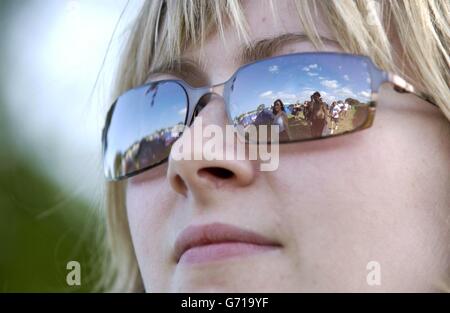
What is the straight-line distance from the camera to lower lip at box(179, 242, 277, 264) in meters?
1.00

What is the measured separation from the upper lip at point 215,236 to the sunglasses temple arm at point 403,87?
Answer: 0.33m

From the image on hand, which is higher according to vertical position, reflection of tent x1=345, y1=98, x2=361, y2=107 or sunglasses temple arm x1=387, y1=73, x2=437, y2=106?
sunglasses temple arm x1=387, y1=73, x2=437, y2=106

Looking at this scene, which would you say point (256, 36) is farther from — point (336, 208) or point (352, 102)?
point (336, 208)

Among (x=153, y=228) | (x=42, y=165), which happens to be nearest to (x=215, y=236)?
(x=153, y=228)

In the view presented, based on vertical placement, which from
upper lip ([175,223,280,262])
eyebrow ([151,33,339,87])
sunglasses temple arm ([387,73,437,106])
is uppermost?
eyebrow ([151,33,339,87])

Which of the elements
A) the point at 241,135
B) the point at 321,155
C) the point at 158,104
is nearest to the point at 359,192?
the point at 321,155

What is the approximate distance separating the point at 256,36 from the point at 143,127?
30cm

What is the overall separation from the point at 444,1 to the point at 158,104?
579mm

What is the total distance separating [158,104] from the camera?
124 centimetres

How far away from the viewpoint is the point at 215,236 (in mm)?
1028

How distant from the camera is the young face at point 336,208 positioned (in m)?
1.00

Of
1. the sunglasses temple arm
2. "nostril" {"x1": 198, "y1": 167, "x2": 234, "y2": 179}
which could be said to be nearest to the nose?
"nostril" {"x1": 198, "y1": 167, "x2": 234, "y2": 179}

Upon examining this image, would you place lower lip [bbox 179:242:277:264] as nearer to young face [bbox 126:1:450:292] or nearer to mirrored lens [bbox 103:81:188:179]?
young face [bbox 126:1:450:292]
